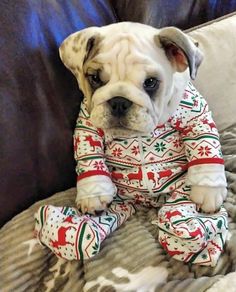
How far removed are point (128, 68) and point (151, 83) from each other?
0.05 meters

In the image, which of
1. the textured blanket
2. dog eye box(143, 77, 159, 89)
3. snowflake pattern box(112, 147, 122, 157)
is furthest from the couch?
dog eye box(143, 77, 159, 89)

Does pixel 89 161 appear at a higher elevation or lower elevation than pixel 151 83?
lower

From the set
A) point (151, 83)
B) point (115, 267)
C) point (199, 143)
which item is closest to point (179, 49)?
point (151, 83)

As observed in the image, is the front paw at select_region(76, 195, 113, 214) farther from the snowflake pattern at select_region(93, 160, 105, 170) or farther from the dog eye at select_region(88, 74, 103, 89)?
the dog eye at select_region(88, 74, 103, 89)

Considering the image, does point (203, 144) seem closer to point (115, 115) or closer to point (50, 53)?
point (115, 115)

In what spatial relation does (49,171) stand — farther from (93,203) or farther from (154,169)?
(154,169)

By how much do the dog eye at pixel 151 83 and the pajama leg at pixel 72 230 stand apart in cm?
28

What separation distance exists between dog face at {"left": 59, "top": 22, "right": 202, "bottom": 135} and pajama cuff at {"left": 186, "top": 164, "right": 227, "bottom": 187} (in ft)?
0.45

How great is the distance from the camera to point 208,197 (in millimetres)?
1042

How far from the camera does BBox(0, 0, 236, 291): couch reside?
94cm

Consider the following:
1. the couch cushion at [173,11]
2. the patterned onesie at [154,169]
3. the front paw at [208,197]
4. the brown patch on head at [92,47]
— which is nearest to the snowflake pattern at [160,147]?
the patterned onesie at [154,169]

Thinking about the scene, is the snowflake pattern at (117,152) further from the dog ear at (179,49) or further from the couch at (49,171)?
the dog ear at (179,49)

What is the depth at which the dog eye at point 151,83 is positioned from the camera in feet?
3.21

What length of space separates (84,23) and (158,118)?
12.5 inches
